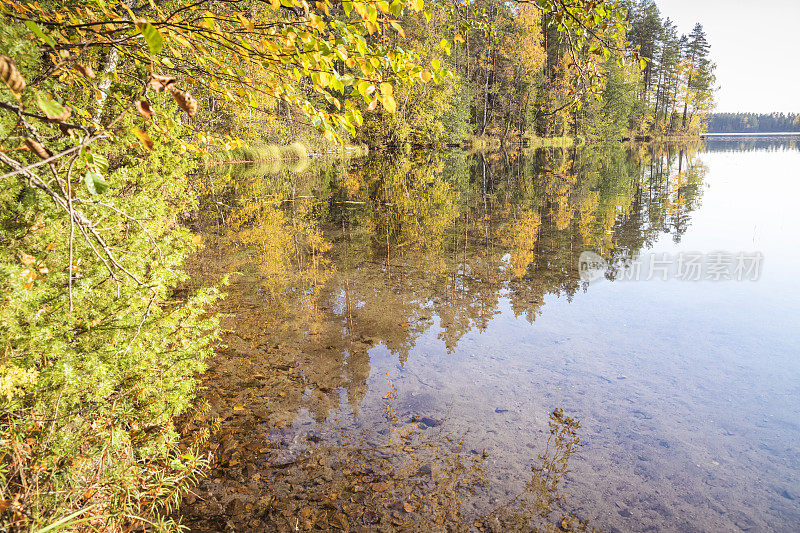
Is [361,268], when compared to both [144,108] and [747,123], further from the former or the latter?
[747,123]

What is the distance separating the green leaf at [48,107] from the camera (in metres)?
1.33

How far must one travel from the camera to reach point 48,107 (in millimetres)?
1379

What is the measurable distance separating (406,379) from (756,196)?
18.9 meters

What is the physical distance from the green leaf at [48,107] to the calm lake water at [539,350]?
3004 mm

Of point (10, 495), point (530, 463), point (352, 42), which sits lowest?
point (530, 463)

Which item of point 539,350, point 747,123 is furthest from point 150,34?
point 747,123

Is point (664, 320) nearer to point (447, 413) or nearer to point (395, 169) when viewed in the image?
point (447, 413)

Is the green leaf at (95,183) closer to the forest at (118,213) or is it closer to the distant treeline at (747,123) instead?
the forest at (118,213)

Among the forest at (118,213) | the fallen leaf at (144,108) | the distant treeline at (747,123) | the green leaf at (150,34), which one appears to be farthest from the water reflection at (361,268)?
the distant treeline at (747,123)

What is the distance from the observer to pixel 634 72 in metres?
51.5

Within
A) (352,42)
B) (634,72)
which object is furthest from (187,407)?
(634,72)

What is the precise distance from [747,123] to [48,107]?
19979 cm

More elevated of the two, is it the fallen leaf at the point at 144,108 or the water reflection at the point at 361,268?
the fallen leaf at the point at 144,108

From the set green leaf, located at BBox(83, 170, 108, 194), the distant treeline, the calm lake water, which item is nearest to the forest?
green leaf, located at BBox(83, 170, 108, 194)
